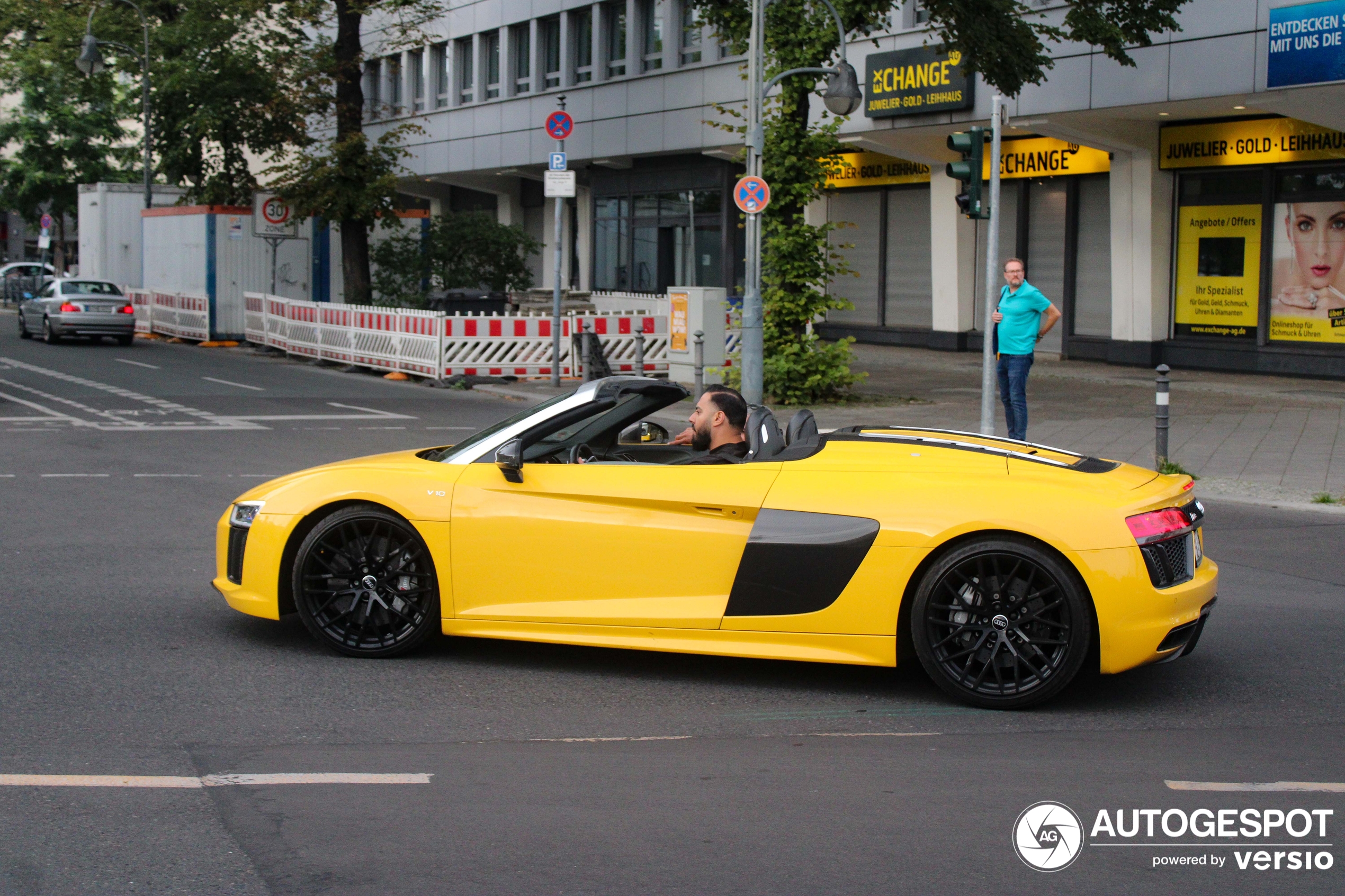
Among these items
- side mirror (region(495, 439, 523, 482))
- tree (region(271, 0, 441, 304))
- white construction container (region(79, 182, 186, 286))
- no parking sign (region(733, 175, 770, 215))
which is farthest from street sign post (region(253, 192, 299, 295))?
side mirror (region(495, 439, 523, 482))

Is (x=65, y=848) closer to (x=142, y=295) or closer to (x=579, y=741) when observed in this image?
(x=579, y=741)

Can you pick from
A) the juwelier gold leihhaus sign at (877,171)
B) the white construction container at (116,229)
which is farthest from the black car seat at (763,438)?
the white construction container at (116,229)

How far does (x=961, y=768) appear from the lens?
4.65 metres

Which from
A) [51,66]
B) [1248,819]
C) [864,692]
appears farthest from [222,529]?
[51,66]

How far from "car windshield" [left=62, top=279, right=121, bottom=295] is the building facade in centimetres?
1276

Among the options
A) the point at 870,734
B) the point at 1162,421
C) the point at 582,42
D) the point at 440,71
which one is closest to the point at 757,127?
the point at 1162,421

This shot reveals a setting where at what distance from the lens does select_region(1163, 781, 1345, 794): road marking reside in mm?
4430

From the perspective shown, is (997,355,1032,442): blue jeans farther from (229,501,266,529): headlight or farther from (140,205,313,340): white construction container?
(140,205,313,340): white construction container

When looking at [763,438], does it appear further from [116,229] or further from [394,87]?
[394,87]

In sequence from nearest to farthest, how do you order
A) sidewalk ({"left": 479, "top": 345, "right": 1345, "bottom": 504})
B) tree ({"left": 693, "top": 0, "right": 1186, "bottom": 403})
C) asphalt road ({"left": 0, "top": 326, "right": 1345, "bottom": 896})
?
1. asphalt road ({"left": 0, "top": 326, "right": 1345, "bottom": 896})
2. sidewalk ({"left": 479, "top": 345, "right": 1345, "bottom": 504})
3. tree ({"left": 693, "top": 0, "right": 1186, "bottom": 403})

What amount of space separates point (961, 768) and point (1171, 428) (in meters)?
12.1

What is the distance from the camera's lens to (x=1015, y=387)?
1397 centimetres

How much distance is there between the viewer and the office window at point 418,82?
1843 inches

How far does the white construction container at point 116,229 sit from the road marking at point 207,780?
124 ft
